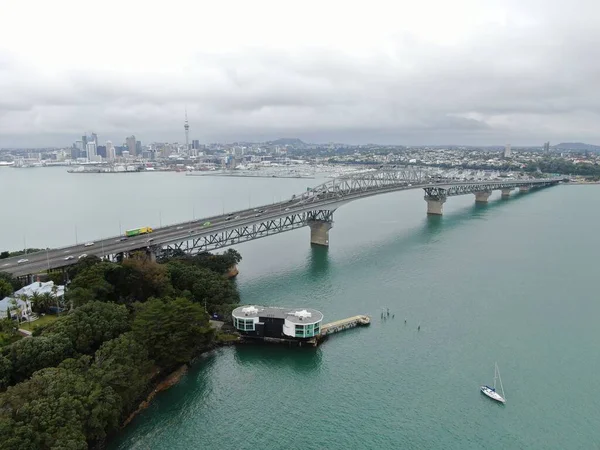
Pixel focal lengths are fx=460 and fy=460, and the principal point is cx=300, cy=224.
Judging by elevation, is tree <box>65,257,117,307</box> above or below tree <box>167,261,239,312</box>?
above

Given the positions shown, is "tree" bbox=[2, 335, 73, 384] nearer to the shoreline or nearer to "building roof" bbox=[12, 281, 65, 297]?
the shoreline

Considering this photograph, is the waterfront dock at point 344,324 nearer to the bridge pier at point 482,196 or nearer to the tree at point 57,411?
the tree at point 57,411

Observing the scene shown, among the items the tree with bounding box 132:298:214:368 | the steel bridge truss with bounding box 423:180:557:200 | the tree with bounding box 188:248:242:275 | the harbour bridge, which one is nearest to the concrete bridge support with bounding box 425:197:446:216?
the harbour bridge

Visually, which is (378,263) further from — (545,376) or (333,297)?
(545,376)

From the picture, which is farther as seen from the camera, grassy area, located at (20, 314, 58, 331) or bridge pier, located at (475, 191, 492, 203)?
bridge pier, located at (475, 191, 492, 203)

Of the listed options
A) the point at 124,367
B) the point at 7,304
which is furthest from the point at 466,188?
the point at 124,367

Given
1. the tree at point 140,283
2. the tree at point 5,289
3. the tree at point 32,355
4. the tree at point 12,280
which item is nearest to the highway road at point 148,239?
the tree at point 12,280

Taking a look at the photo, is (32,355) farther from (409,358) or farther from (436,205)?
(436,205)
